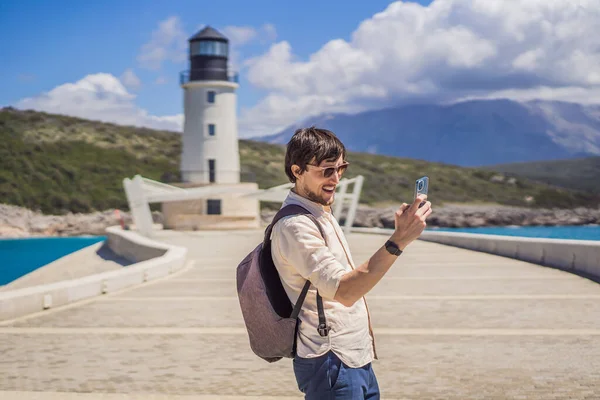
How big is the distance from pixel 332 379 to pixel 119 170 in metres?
79.1

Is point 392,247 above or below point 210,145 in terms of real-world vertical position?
below

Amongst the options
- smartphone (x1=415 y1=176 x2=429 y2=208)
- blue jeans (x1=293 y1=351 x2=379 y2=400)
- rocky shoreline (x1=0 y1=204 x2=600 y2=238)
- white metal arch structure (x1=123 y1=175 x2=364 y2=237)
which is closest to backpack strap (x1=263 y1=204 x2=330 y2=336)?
blue jeans (x1=293 y1=351 x2=379 y2=400)

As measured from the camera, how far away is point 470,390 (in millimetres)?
5961

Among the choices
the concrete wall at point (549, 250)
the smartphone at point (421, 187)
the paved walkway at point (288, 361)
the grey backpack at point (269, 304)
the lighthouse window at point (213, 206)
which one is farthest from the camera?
the lighthouse window at point (213, 206)

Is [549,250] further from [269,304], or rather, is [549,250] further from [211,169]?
[211,169]

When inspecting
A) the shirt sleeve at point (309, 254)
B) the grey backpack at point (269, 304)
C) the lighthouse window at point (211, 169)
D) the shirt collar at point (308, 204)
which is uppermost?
the lighthouse window at point (211, 169)

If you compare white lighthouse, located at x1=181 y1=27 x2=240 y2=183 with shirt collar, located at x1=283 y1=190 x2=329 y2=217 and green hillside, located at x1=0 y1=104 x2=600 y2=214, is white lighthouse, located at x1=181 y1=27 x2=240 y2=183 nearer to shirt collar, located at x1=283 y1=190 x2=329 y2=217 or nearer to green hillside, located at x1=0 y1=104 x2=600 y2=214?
green hillside, located at x1=0 y1=104 x2=600 y2=214

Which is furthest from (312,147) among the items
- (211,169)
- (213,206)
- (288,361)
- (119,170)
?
(119,170)

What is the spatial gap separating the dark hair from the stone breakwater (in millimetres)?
66407

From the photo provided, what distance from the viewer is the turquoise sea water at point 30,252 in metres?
36.9

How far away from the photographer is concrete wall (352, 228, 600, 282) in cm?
1459

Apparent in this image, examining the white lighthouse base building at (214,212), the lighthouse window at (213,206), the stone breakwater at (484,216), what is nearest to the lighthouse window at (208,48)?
the white lighthouse base building at (214,212)

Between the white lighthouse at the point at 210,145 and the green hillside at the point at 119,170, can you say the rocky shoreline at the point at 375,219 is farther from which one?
the white lighthouse at the point at 210,145

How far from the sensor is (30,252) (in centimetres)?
4781
